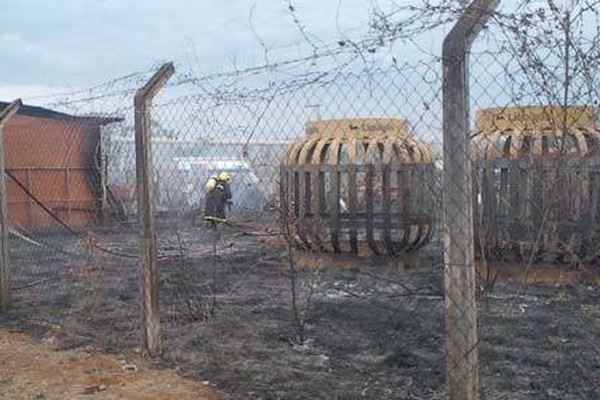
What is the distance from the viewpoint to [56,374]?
19.4 feet

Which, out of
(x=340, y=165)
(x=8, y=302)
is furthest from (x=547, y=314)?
(x=8, y=302)

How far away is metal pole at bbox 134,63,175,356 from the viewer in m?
5.82

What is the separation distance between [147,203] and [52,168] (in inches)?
585

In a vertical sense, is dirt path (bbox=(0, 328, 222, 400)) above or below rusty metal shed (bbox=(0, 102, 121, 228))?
below

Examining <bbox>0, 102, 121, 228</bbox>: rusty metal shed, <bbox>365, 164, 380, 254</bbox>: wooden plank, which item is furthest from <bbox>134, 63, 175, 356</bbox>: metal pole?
<bbox>0, 102, 121, 228</bbox>: rusty metal shed

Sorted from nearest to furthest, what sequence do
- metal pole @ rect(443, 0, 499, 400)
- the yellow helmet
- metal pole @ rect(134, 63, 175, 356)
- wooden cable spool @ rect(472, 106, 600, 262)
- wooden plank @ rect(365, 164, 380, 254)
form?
metal pole @ rect(443, 0, 499, 400), metal pole @ rect(134, 63, 175, 356), wooden cable spool @ rect(472, 106, 600, 262), wooden plank @ rect(365, 164, 380, 254), the yellow helmet

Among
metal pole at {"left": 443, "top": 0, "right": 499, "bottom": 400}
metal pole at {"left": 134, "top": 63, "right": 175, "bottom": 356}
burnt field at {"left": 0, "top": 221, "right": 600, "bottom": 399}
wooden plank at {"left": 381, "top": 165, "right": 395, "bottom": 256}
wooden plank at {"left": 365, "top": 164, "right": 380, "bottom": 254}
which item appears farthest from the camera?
wooden plank at {"left": 365, "top": 164, "right": 380, "bottom": 254}

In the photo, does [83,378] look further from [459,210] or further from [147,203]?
[459,210]

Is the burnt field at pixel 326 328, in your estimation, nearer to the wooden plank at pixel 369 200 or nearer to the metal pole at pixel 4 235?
the metal pole at pixel 4 235

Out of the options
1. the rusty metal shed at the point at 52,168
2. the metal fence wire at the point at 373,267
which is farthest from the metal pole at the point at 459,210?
the rusty metal shed at the point at 52,168

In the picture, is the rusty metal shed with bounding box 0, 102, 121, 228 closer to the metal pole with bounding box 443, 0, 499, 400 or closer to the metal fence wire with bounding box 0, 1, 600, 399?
the metal fence wire with bounding box 0, 1, 600, 399

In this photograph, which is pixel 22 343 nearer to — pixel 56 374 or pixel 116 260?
pixel 56 374

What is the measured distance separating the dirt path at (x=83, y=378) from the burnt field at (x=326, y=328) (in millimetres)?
194

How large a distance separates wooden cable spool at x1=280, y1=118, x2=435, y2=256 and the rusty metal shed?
27.0ft
